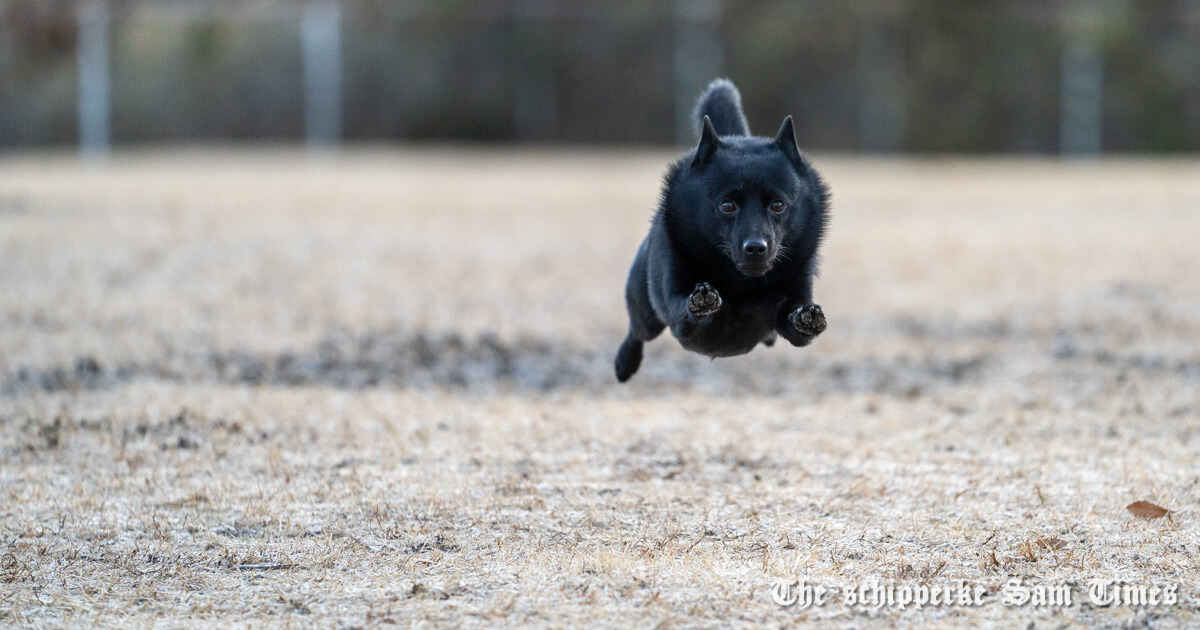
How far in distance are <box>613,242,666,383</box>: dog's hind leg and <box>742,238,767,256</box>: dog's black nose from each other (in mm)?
932

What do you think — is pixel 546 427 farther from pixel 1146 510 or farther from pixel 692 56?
pixel 692 56

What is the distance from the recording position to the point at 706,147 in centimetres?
421

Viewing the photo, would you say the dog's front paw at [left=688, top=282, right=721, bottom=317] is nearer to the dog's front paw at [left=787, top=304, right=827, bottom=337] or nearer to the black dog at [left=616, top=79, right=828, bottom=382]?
the black dog at [left=616, top=79, right=828, bottom=382]

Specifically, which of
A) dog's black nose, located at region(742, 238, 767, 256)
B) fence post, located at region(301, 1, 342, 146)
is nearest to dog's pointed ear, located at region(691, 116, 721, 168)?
dog's black nose, located at region(742, 238, 767, 256)

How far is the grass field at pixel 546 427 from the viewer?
3953mm

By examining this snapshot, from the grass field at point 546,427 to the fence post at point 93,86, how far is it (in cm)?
784

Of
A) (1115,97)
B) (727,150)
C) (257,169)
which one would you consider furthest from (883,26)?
(727,150)

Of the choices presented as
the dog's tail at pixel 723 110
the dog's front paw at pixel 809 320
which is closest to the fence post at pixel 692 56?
the dog's tail at pixel 723 110

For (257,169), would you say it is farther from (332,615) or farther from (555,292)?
(332,615)

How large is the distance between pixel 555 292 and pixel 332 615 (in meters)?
6.28

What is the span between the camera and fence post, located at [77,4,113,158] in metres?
19.9

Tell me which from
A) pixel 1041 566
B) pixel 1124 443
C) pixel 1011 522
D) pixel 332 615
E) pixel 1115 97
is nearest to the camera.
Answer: pixel 332 615

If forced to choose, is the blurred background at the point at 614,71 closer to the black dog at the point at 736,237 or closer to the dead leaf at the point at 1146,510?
the dead leaf at the point at 1146,510

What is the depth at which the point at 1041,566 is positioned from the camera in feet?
13.4
